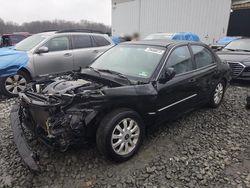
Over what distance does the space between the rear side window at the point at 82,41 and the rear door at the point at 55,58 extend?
0.75 feet

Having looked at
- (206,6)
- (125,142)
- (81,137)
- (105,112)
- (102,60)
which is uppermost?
(206,6)

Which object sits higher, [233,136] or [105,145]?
[105,145]

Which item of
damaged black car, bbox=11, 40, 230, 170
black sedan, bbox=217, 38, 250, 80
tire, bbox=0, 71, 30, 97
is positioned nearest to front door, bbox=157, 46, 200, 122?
damaged black car, bbox=11, 40, 230, 170

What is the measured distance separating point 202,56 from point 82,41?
3.94 m

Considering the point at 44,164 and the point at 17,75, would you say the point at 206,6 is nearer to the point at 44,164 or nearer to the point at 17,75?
the point at 17,75

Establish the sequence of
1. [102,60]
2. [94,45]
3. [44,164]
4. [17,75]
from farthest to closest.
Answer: [94,45] → [17,75] → [102,60] → [44,164]

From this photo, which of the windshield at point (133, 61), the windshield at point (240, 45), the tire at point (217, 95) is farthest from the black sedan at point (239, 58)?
the windshield at point (133, 61)

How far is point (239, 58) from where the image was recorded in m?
7.00

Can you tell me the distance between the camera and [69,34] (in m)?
6.93

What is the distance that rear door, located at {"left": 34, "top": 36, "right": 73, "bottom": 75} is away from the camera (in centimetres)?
617

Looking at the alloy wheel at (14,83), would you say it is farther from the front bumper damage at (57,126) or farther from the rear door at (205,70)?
the rear door at (205,70)

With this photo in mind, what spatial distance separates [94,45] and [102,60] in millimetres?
3437

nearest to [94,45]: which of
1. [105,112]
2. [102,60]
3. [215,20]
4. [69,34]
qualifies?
[69,34]

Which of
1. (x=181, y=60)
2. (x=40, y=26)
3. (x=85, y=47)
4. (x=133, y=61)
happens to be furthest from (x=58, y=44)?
(x=40, y=26)
